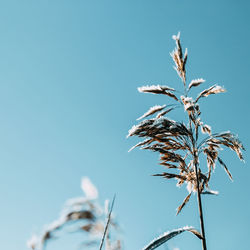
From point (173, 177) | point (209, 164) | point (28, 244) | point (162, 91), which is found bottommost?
point (28, 244)

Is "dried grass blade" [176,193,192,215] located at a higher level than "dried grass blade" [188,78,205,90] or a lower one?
lower

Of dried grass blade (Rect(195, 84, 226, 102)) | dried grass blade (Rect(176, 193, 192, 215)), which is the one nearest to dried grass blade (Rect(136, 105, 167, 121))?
dried grass blade (Rect(195, 84, 226, 102))

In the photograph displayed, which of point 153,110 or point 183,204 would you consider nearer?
point 183,204

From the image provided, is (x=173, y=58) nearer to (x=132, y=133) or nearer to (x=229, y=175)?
(x=132, y=133)

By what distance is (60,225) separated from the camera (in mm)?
769

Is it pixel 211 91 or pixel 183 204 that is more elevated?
pixel 211 91

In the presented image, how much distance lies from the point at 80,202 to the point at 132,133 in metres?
2.97

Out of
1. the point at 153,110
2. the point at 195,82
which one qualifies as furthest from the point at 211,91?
the point at 153,110

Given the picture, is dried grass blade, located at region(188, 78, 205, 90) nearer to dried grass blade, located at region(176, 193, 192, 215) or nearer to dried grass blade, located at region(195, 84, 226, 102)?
dried grass blade, located at region(195, 84, 226, 102)

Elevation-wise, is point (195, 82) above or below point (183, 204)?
above

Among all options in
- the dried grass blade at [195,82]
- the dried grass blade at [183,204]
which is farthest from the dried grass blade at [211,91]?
the dried grass blade at [183,204]

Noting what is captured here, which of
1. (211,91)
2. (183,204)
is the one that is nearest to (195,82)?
(211,91)

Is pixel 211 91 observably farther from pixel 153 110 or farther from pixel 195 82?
pixel 153 110

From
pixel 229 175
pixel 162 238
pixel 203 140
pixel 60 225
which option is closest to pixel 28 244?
pixel 60 225
